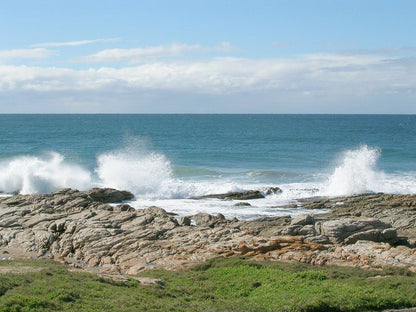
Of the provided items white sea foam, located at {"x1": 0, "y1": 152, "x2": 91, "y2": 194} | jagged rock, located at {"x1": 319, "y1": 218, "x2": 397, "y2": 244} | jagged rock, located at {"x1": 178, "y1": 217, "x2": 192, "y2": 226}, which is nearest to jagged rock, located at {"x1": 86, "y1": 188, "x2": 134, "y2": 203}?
white sea foam, located at {"x1": 0, "y1": 152, "x2": 91, "y2": 194}

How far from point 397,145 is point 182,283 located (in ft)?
249

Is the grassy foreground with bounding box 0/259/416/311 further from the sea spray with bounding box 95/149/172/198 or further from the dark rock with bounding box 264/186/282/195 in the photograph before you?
the sea spray with bounding box 95/149/172/198

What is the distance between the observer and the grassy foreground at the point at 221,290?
49.3ft

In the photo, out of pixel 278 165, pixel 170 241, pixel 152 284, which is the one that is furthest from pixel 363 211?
pixel 278 165

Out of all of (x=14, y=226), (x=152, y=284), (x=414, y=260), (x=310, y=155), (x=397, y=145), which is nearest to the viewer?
(x=152, y=284)

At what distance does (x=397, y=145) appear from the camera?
86.7 metres

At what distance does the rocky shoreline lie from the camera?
22.5 metres

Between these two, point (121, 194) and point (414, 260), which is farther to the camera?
point (121, 194)

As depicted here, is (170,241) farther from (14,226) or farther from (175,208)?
(175,208)

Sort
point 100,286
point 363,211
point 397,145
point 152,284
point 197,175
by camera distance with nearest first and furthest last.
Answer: point 100,286 < point 152,284 < point 363,211 < point 197,175 < point 397,145

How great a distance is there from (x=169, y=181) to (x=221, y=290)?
105 ft

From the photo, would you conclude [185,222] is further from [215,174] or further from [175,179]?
[215,174]

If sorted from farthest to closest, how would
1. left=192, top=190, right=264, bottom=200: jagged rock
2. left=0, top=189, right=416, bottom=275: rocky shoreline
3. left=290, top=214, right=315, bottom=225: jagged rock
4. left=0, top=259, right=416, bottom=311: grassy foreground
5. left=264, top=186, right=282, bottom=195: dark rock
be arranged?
1. left=264, top=186, right=282, bottom=195: dark rock
2. left=192, top=190, right=264, bottom=200: jagged rock
3. left=290, top=214, right=315, bottom=225: jagged rock
4. left=0, top=189, right=416, bottom=275: rocky shoreline
5. left=0, top=259, right=416, bottom=311: grassy foreground

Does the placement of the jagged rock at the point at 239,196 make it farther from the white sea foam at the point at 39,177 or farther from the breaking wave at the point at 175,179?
the white sea foam at the point at 39,177
